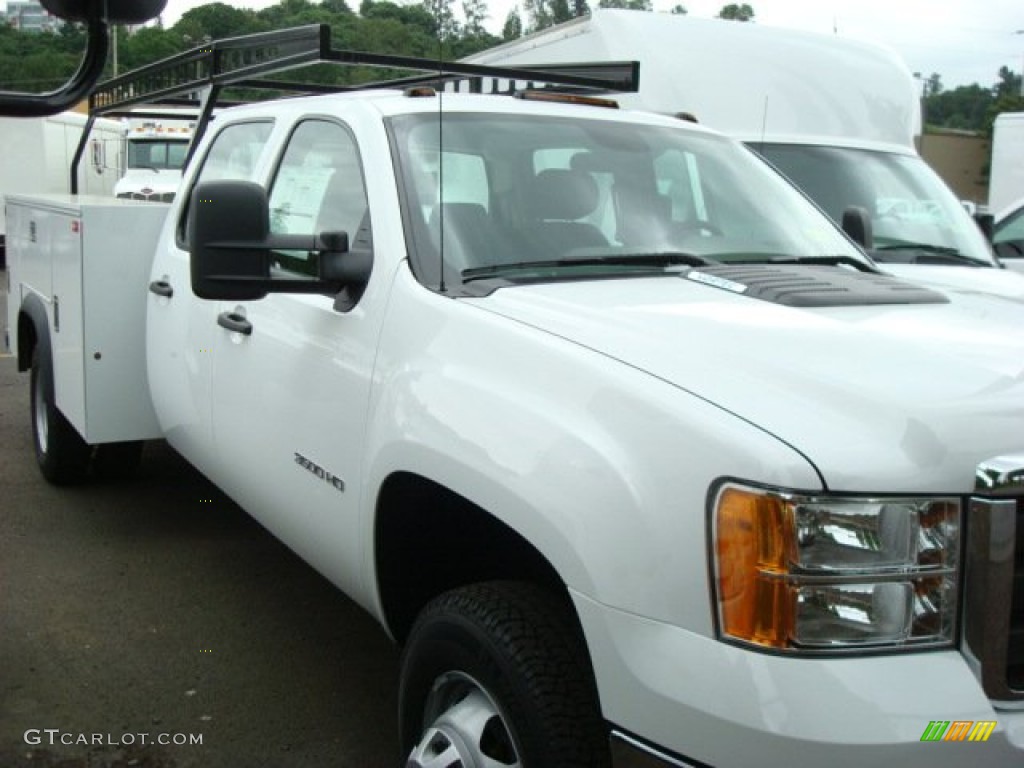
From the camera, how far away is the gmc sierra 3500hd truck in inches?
74.8

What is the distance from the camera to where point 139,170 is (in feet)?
64.4

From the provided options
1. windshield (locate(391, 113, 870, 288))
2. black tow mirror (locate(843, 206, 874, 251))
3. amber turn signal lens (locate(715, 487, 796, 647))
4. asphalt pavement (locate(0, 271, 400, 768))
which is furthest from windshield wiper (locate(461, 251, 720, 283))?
black tow mirror (locate(843, 206, 874, 251))

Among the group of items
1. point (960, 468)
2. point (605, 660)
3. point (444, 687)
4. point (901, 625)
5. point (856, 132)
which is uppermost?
point (856, 132)

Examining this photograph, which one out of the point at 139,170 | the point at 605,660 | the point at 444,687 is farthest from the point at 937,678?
the point at 139,170

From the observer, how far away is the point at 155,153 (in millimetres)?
19953

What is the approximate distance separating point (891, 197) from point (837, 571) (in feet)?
19.2

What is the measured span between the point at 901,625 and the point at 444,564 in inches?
53.7

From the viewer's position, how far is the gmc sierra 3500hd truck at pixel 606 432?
1.90 metres

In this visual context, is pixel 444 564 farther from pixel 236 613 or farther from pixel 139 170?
pixel 139 170

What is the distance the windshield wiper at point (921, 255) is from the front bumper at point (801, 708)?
185 inches

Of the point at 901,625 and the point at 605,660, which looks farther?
the point at 605,660

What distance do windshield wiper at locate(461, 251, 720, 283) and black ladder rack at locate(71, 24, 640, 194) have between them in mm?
997

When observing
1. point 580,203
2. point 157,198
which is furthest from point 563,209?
point 157,198

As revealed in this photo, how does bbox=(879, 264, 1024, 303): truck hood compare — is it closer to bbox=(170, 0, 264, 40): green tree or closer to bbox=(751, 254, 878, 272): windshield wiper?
bbox=(751, 254, 878, 272): windshield wiper
